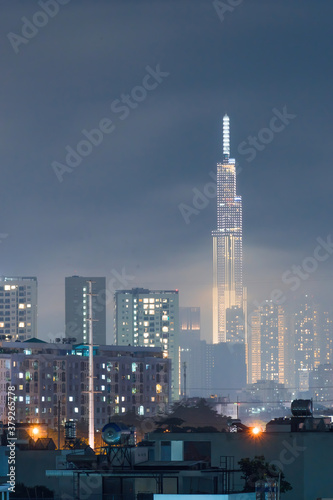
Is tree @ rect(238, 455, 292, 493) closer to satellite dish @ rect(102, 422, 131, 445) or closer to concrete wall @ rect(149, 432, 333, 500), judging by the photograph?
concrete wall @ rect(149, 432, 333, 500)

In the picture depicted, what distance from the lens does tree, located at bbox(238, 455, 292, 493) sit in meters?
40.5

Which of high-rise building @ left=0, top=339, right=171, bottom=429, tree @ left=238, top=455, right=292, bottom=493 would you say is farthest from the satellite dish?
high-rise building @ left=0, top=339, right=171, bottom=429

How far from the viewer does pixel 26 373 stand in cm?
15650

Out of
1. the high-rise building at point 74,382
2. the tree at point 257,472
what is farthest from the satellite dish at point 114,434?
the high-rise building at point 74,382

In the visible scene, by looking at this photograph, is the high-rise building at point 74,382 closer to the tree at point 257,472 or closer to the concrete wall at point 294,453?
the concrete wall at point 294,453

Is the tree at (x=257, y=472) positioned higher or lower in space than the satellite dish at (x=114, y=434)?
lower

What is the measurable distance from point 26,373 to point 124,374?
746 inches

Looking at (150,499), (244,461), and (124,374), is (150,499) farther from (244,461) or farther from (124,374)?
(124,374)

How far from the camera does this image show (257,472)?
136 ft

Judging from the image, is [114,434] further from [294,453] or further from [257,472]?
[294,453]

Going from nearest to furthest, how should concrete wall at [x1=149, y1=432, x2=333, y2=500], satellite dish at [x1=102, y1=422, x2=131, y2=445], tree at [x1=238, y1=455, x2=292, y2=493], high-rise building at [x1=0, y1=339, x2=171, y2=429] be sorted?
tree at [x1=238, y1=455, x2=292, y2=493] → satellite dish at [x1=102, y1=422, x2=131, y2=445] → concrete wall at [x1=149, y1=432, x2=333, y2=500] → high-rise building at [x1=0, y1=339, x2=171, y2=429]

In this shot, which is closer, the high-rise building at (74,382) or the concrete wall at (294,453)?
the concrete wall at (294,453)

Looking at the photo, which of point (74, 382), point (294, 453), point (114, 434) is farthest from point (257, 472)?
point (74, 382)

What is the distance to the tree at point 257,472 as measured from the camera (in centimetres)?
4047
